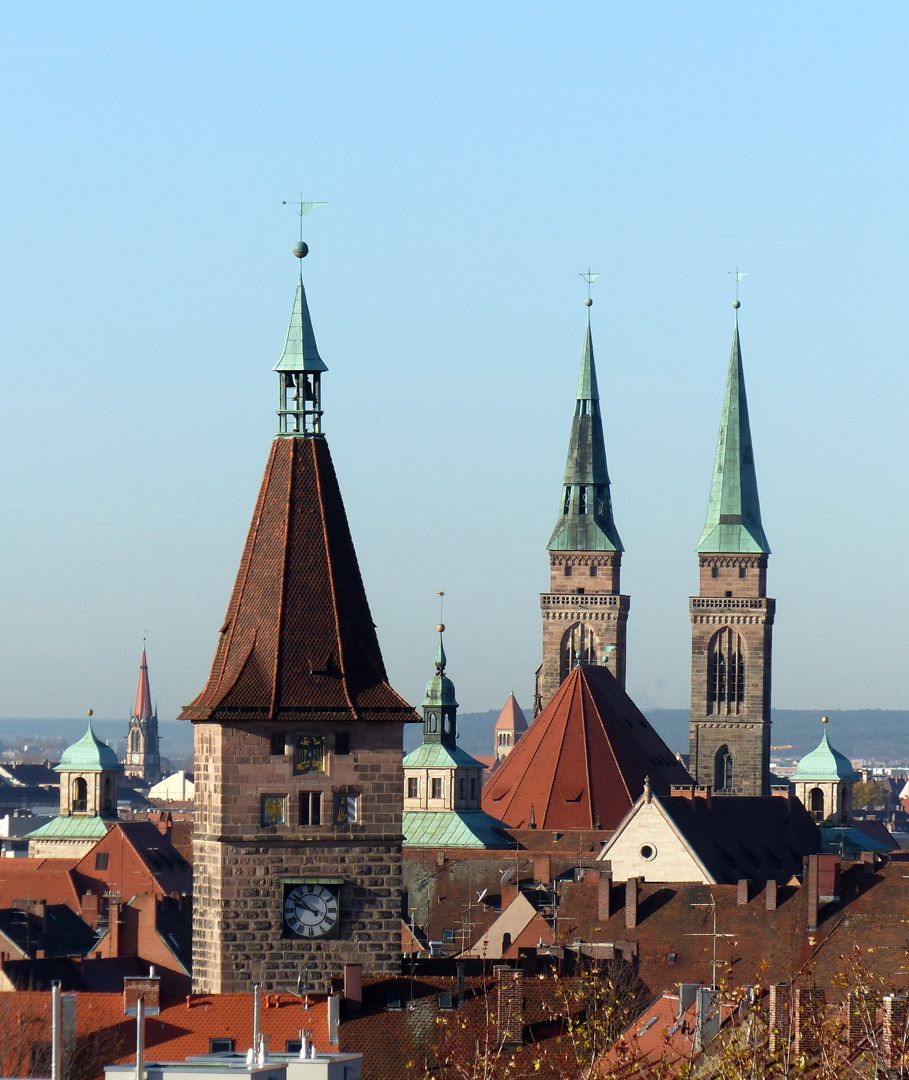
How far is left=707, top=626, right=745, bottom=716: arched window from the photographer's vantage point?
180375 millimetres

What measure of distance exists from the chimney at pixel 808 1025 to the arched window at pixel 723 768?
136674mm

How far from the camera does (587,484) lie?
599ft

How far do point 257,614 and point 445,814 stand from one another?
8256 cm

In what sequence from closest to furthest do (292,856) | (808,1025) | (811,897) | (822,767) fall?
(808,1025) → (292,856) → (811,897) → (822,767)

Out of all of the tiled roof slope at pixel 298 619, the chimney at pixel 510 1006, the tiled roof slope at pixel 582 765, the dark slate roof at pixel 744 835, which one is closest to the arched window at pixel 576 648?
the tiled roof slope at pixel 582 765

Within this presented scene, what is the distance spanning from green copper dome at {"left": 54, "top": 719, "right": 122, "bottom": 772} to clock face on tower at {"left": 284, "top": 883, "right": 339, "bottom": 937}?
100643mm

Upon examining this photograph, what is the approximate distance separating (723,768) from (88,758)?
32.5 metres

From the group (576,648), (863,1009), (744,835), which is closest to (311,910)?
(863,1009)

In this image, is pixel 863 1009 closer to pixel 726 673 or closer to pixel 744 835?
pixel 744 835

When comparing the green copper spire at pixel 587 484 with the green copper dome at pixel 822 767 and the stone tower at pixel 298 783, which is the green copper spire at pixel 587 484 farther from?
the stone tower at pixel 298 783

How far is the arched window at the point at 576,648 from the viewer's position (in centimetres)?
17788

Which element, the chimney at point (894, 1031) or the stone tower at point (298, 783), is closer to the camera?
the chimney at point (894, 1031)

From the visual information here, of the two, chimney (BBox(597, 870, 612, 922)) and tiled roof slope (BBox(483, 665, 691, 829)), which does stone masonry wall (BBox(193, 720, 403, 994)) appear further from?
tiled roof slope (BBox(483, 665, 691, 829))

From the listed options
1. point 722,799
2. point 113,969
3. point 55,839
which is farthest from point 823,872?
point 55,839
